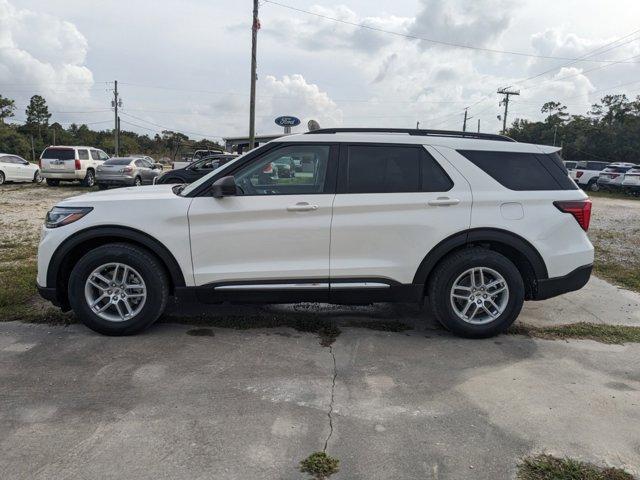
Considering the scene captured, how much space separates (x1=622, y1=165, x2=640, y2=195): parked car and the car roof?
73.8 feet

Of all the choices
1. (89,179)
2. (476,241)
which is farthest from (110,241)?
(89,179)

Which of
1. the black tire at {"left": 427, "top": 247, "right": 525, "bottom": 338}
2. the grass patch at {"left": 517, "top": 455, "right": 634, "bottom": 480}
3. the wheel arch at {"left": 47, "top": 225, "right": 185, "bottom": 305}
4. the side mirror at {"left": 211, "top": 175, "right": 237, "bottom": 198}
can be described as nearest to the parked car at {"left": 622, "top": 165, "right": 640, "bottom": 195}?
A: the black tire at {"left": 427, "top": 247, "right": 525, "bottom": 338}

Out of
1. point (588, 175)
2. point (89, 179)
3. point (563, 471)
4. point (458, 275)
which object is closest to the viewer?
point (563, 471)

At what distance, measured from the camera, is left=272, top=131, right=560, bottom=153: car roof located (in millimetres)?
4434

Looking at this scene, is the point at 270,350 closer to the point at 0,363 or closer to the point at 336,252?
the point at 336,252

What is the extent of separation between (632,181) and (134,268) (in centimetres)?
2514

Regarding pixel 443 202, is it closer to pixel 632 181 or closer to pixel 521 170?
pixel 521 170

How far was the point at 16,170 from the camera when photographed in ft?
72.0

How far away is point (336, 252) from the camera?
4.30 m

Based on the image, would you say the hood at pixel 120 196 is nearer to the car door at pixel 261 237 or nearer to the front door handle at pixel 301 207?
the car door at pixel 261 237

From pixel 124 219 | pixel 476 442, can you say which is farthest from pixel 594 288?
pixel 124 219

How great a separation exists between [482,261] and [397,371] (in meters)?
1.29

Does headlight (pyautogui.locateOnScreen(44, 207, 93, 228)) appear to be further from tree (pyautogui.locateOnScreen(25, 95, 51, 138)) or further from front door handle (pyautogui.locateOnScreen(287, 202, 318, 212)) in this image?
tree (pyautogui.locateOnScreen(25, 95, 51, 138))

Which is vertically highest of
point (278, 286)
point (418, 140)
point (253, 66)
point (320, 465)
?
point (253, 66)
